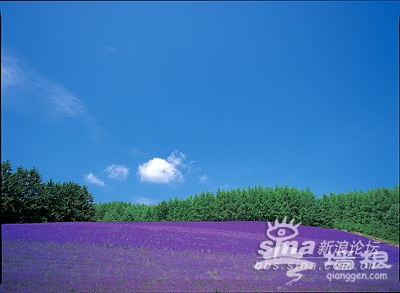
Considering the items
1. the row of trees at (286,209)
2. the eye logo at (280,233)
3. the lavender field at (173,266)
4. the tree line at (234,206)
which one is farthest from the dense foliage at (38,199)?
the eye logo at (280,233)

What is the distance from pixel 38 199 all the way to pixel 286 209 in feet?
106

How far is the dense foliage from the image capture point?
102 feet

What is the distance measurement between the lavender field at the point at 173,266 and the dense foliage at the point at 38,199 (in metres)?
14.7

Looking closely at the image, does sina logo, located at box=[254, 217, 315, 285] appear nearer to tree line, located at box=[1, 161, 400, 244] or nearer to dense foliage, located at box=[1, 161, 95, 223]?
tree line, located at box=[1, 161, 400, 244]

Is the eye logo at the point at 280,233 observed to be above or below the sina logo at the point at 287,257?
above

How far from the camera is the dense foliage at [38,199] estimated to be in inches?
1228

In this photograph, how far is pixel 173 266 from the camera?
45.1 feet

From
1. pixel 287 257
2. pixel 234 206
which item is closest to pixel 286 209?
pixel 234 206

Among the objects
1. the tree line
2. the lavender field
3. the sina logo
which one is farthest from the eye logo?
the tree line

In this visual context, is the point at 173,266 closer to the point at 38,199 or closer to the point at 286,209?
the point at 38,199

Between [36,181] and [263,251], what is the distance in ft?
97.8

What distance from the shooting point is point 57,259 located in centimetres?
1426

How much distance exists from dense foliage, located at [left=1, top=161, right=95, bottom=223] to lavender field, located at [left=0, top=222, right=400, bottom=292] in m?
14.7

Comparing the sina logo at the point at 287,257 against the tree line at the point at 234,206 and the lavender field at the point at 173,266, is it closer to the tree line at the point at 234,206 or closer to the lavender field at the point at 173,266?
the lavender field at the point at 173,266
